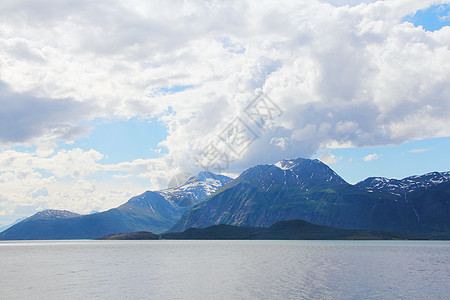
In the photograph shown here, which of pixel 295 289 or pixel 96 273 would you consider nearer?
pixel 295 289

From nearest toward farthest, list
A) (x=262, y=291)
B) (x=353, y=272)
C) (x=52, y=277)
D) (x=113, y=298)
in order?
1. (x=113, y=298)
2. (x=262, y=291)
3. (x=52, y=277)
4. (x=353, y=272)

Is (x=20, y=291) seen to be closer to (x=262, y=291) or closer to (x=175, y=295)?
(x=175, y=295)

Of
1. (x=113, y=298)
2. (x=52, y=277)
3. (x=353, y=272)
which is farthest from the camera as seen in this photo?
(x=353, y=272)

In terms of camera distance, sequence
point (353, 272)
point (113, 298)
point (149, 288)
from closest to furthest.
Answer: point (113, 298)
point (149, 288)
point (353, 272)

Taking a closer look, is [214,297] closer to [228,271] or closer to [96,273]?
[228,271]

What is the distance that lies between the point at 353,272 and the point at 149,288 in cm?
5657

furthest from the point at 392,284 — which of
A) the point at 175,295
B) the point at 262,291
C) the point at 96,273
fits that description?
the point at 96,273

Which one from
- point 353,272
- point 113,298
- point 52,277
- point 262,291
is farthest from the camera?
point 353,272

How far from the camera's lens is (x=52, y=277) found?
98.8m

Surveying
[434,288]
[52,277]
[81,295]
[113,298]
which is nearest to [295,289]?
[434,288]

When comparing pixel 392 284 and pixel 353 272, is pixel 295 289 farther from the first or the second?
pixel 353 272

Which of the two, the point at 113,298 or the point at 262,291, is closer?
the point at 113,298

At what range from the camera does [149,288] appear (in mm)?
80688

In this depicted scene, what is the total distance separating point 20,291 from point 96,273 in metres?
32.0
